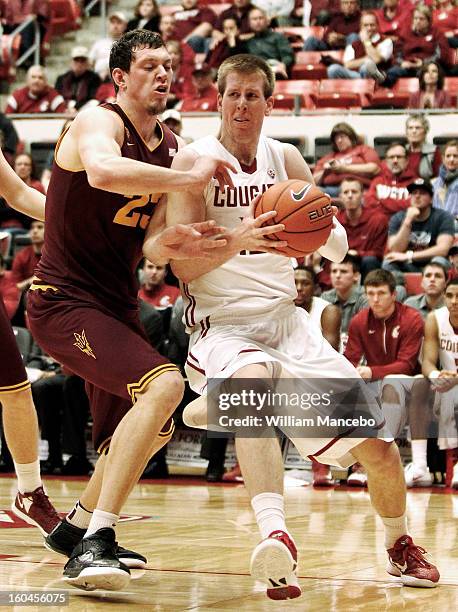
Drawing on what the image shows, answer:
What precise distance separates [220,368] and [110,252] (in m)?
0.74

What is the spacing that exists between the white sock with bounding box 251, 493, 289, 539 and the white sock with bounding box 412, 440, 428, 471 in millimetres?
4715

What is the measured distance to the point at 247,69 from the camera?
13.1ft

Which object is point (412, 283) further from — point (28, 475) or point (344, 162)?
point (28, 475)

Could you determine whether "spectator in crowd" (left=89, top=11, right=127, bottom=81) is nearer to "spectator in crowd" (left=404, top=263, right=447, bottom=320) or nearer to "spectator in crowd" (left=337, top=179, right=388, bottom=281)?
"spectator in crowd" (left=337, top=179, right=388, bottom=281)

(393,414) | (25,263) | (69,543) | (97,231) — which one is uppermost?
(97,231)

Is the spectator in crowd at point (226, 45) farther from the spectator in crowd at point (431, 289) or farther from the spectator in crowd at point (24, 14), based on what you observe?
the spectator in crowd at point (431, 289)

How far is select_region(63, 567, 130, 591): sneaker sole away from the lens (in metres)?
A: 3.57

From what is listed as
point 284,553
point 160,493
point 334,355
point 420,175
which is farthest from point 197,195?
point 420,175

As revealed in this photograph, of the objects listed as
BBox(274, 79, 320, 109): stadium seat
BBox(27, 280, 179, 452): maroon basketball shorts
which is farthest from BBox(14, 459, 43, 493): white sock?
BBox(274, 79, 320, 109): stadium seat

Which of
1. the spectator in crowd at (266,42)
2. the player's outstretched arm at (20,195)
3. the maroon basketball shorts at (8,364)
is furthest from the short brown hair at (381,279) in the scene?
the spectator in crowd at (266,42)

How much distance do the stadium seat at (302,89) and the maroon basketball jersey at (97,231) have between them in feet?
28.8

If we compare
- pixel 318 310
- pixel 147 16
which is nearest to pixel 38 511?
pixel 318 310

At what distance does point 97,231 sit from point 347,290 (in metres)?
5.04

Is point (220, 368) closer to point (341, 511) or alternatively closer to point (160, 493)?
point (341, 511)
